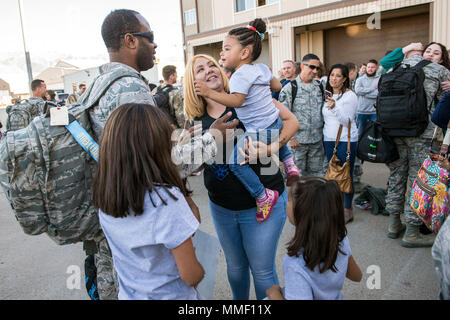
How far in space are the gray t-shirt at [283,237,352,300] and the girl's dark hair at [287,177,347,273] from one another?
0.03 metres

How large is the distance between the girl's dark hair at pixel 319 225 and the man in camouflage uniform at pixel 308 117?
3.01 meters

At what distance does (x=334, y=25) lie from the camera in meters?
15.2

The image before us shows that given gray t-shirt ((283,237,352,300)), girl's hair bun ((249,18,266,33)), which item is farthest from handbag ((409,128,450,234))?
girl's hair bun ((249,18,266,33))

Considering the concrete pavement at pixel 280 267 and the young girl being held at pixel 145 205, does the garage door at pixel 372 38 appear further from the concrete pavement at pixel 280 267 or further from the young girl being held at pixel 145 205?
the young girl being held at pixel 145 205

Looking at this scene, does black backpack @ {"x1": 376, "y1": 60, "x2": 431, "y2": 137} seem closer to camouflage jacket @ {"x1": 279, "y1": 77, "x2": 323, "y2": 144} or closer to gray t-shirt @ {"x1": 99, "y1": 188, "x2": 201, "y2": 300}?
camouflage jacket @ {"x1": 279, "y1": 77, "x2": 323, "y2": 144}

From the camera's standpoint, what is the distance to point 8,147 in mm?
1539

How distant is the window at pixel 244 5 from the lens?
17.1 m

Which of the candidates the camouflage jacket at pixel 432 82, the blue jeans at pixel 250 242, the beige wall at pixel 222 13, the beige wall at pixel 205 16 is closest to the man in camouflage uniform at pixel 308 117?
the camouflage jacket at pixel 432 82

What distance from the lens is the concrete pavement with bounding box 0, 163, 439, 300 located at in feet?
9.09

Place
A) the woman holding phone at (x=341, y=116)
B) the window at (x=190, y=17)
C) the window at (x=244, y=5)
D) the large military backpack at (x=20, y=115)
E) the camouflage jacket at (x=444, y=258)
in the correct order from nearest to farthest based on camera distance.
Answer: the camouflage jacket at (x=444, y=258)
the woman holding phone at (x=341, y=116)
the large military backpack at (x=20, y=115)
the window at (x=244, y=5)
the window at (x=190, y=17)

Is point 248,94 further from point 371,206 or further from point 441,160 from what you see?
point 371,206

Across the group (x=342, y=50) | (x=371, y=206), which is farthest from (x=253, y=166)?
(x=342, y=50)

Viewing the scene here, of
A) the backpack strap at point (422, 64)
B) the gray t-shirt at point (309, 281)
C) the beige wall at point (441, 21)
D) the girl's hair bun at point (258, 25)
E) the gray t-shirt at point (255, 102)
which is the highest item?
the beige wall at point (441, 21)

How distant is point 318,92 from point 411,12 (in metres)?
11.8
